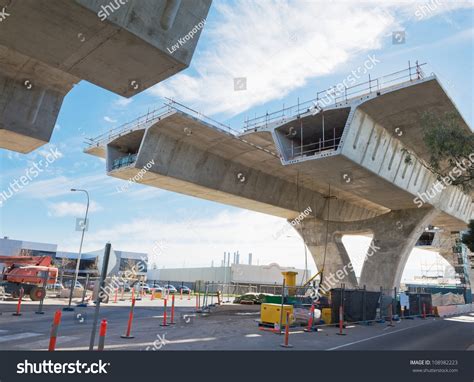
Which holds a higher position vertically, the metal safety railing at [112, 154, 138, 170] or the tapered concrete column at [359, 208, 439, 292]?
the metal safety railing at [112, 154, 138, 170]

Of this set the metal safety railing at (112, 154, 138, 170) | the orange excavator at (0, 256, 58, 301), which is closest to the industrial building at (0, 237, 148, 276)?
the orange excavator at (0, 256, 58, 301)

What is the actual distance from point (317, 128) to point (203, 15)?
16.7 m

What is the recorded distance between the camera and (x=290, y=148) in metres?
24.4

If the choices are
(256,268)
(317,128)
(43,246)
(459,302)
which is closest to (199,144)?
(317,128)

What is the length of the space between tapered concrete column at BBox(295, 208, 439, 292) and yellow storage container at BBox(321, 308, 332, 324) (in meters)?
13.7

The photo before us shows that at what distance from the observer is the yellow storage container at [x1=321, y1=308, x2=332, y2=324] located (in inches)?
800

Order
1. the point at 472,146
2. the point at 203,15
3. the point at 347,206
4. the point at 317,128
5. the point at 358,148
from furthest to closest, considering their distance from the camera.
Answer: the point at 347,206, the point at 317,128, the point at 358,148, the point at 472,146, the point at 203,15

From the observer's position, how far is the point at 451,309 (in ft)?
116

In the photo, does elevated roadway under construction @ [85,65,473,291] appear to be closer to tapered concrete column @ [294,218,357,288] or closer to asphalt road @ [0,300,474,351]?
tapered concrete column @ [294,218,357,288]

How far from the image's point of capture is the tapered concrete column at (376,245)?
33.5 meters

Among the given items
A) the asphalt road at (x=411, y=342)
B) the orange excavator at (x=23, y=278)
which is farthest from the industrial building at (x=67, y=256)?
the asphalt road at (x=411, y=342)

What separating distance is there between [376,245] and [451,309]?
356 inches
